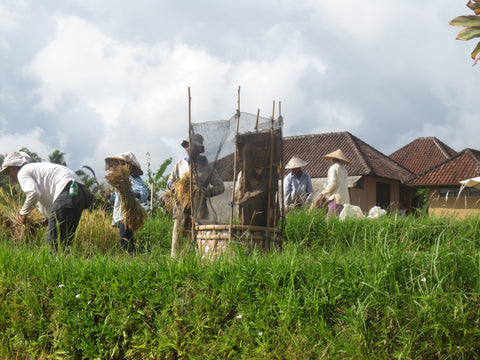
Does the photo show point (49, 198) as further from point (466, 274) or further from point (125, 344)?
point (466, 274)

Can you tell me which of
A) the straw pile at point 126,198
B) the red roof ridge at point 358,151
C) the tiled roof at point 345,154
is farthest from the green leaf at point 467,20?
the red roof ridge at point 358,151

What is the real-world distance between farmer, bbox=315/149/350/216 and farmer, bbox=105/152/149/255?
3043 millimetres

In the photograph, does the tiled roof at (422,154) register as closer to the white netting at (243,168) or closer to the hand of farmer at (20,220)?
the hand of farmer at (20,220)

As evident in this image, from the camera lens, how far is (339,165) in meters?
8.54

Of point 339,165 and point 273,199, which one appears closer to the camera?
point 273,199

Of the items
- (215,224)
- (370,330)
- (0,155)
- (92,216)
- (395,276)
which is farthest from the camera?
(0,155)

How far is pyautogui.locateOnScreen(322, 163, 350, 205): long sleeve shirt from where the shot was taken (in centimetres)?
845

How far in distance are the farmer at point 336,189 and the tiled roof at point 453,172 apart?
52.6 ft

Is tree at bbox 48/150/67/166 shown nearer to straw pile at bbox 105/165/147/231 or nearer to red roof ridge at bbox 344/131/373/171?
red roof ridge at bbox 344/131/373/171

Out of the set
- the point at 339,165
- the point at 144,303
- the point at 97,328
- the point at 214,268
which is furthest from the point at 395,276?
the point at 339,165

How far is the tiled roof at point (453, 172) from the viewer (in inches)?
906

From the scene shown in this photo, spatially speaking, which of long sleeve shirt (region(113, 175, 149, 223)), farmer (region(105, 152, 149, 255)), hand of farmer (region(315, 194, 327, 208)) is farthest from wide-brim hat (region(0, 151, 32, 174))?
hand of farmer (region(315, 194, 327, 208))

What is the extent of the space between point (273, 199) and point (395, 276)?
2083 millimetres

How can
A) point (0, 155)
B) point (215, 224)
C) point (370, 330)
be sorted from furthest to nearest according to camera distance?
point (0, 155) < point (215, 224) < point (370, 330)
